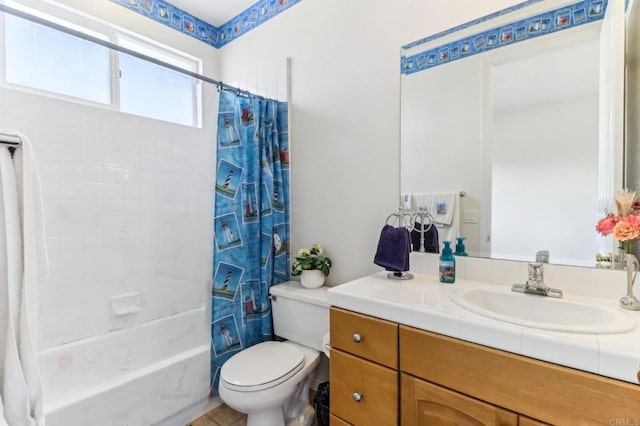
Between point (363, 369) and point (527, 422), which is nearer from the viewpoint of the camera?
point (527, 422)

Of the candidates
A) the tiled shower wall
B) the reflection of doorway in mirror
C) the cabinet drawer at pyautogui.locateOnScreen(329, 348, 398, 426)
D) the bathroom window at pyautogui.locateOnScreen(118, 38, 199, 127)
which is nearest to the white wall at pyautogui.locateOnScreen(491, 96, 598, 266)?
the reflection of doorway in mirror

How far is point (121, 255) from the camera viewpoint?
1.83 meters

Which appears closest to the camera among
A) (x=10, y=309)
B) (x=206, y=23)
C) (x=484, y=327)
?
(x=10, y=309)

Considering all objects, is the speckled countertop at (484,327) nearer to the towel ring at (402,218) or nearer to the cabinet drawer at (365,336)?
the cabinet drawer at (365,336)

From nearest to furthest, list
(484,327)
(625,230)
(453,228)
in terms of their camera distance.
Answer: (484,327), (625,230), (453,228)

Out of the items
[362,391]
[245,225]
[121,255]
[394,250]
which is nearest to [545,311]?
[394,250]

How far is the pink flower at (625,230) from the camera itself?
923 mm

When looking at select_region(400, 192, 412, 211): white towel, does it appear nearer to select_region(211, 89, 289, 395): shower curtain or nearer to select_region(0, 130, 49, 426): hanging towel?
select_region(211, 89, 289, 395): shower curtain

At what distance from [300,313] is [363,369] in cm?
70

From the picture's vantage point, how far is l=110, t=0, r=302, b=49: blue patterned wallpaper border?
84.7 inches

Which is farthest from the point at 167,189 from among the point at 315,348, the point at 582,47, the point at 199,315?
the point at 582,47

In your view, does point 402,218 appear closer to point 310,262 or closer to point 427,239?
point 427,239

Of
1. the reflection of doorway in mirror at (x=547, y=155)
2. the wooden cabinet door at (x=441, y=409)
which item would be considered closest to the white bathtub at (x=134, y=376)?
the wooden cabinet door at (x=441, y=409)

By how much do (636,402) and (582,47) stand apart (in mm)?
1195
